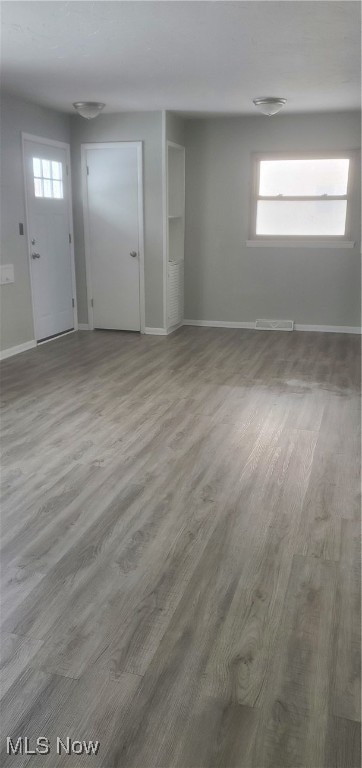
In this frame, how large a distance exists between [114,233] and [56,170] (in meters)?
0.91

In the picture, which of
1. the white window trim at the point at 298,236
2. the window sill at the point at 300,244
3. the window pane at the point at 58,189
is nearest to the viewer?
the window pane at the point at 58,189

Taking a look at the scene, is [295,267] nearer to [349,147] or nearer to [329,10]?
[349,147]

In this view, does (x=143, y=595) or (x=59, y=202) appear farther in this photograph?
(x=59, y=202)

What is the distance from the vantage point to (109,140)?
6.39 meters

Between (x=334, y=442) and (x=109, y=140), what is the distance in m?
4.46

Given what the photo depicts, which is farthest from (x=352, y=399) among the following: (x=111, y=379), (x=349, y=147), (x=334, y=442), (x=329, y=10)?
(x=349, y=147)

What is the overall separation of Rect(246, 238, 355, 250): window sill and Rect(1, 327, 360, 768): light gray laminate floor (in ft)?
9.14

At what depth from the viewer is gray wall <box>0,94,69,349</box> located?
5.41 metres

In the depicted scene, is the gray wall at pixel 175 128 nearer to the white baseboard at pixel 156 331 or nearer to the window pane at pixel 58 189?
the window pane at pixel 58 189

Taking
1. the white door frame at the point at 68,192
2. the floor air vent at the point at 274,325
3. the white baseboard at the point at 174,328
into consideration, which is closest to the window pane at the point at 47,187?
the white door frame at the point at 68,192

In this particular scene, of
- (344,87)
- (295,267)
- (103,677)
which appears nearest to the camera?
(103,677)

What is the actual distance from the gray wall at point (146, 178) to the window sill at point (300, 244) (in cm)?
122

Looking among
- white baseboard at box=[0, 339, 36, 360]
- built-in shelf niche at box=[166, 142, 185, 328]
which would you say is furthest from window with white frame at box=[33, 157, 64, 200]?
white baseboard at box=[0, 339, 36, 360]

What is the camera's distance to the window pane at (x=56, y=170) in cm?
632
